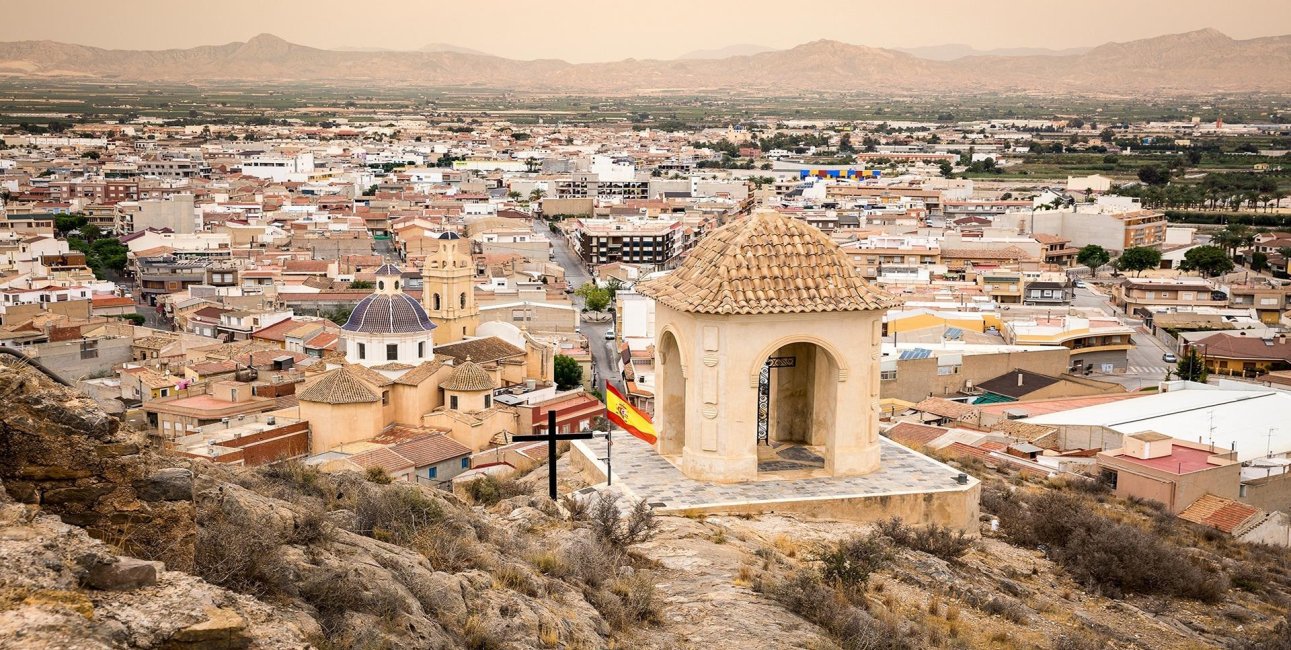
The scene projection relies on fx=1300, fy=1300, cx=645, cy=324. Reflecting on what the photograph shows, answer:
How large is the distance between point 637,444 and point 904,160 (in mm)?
123708

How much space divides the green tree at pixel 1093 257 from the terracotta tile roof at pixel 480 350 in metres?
42.8

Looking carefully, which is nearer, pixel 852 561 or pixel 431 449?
pixel 852 561

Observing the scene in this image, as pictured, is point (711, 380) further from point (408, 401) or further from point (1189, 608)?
point (408, 401)

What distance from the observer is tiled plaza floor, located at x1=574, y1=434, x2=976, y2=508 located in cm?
1128

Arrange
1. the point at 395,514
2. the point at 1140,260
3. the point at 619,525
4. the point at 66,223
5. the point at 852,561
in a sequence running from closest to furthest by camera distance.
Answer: the point at 395,514, the point at 852,561, the point at 619,525, the point at 1140,260, the point at 66,223

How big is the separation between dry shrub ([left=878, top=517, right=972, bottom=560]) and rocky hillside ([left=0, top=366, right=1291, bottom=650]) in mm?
24

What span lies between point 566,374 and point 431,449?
1266 centimetres

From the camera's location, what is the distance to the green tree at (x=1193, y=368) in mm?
37406

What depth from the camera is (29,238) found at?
59.2 metres

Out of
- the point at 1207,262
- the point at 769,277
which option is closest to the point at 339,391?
the point at 769,277

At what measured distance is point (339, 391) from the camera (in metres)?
27.4

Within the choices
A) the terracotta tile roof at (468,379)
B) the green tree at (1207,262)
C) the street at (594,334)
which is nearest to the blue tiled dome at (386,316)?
the terracotta tile roof at (468,379)

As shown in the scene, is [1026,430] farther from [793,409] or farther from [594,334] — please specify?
[594,334]

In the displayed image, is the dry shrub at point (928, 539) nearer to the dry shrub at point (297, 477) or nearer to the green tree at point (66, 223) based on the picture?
the dry shrub at point (297, 477)
